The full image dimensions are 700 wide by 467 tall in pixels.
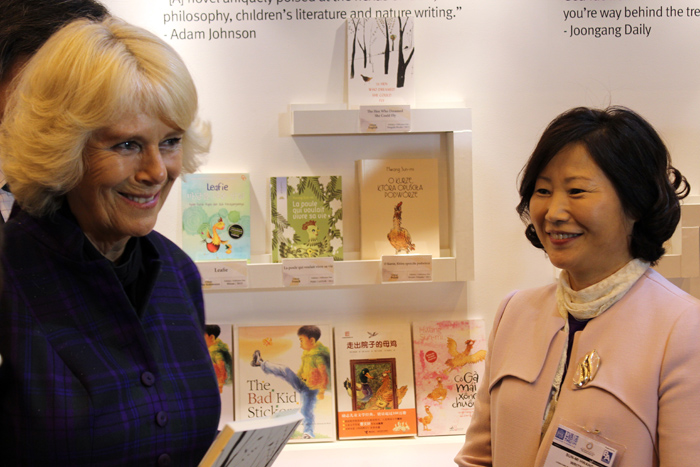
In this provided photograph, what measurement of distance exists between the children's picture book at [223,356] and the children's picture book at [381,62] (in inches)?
42.1

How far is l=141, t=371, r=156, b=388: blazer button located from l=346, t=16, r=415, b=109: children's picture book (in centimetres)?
147

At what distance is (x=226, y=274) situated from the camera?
2316 mm

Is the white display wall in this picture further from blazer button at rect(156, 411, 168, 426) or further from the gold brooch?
blazer button at rect(156, 411, 168, 426)

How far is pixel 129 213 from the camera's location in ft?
4.13

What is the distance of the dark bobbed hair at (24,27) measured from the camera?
4.20 ft

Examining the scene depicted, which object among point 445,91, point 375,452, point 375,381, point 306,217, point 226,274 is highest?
point 445,91

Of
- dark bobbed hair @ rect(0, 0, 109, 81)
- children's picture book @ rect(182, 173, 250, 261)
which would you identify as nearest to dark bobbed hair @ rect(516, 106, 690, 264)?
dark bobbed hair @ rect(0, 0, 109, 81)

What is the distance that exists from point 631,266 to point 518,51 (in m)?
1.37

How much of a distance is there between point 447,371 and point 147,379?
5.06 feet

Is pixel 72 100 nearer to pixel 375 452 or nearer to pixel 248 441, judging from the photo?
pixel 248 441

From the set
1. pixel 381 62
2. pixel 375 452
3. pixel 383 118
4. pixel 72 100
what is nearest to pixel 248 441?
pixel 72 100

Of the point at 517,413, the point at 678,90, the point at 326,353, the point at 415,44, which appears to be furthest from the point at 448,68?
the point at 517,413

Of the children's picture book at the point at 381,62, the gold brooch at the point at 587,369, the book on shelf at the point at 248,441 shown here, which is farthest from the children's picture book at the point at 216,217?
the gold brooch at the point at 587,369

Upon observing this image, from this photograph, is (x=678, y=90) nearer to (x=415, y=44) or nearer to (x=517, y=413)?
(x=415, y=44)
